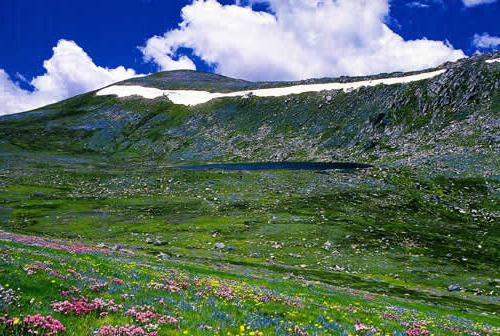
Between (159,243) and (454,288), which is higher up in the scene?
(159,243)

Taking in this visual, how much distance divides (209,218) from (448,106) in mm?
120648

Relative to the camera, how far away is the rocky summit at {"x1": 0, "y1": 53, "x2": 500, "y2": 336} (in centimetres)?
1253

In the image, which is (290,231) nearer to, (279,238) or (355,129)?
(279,238)

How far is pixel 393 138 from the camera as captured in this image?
144375mm

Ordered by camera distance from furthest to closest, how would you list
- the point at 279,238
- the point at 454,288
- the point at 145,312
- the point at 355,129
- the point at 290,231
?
the point at 355,129
the point at 290,231
the point at 279,238
the point at 454,288
the point at 145,312

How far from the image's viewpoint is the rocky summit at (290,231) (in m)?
12.5

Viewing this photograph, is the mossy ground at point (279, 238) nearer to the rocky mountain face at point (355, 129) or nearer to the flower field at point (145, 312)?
the flower field at point (145, 312)

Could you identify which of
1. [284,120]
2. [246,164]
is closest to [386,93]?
[284,120]

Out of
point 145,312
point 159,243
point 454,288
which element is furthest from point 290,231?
point 145,312

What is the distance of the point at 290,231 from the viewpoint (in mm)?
58031

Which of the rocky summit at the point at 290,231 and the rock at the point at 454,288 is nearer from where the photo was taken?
the rocky summit at the point at 290,231

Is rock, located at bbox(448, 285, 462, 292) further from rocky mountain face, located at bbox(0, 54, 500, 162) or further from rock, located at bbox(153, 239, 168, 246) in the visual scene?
rocky mountain face, located at bbox(0, 54, 500, 162)

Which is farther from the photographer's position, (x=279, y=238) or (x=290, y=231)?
(x=290, y=231)

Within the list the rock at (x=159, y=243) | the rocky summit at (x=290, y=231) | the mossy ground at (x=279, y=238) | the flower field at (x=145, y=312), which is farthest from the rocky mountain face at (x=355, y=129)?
the flower field at (x=145, y=312)
